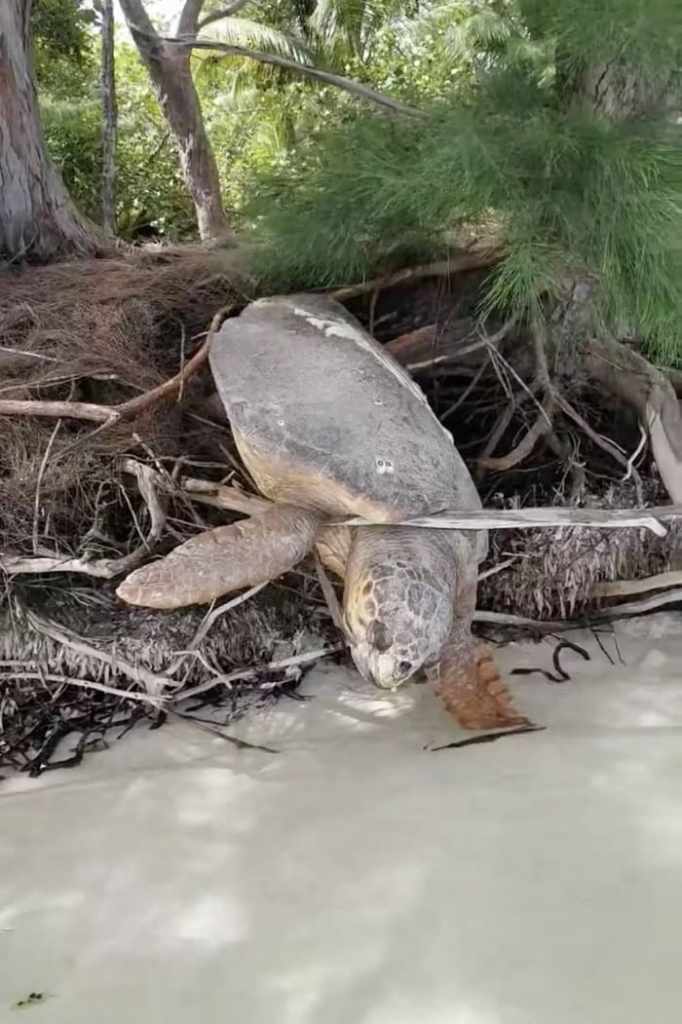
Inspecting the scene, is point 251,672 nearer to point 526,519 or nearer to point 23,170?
point 526,519

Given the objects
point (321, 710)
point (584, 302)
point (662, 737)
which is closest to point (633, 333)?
point (584, 302)

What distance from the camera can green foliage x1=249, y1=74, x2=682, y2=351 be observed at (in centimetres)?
161

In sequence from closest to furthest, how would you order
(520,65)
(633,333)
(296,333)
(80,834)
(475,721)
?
(80,834)
(475,721)
(520,65)
(296,333)
(633,333)

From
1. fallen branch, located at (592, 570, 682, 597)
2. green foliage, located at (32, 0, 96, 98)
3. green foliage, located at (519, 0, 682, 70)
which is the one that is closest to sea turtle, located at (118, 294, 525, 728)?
fallen branch, located at (592, 570, 682, 597)

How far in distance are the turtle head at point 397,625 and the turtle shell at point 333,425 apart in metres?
0.19

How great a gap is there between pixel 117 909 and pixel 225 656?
2.39 ft

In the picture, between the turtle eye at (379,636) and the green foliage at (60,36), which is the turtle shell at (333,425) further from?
the green foliage at (60,36)

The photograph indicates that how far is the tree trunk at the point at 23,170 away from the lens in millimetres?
2771

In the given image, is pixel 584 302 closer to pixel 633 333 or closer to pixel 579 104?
pixel 633 333

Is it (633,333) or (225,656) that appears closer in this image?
(225,656)

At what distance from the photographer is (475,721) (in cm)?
169

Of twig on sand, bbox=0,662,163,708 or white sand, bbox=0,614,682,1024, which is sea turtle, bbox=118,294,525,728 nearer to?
white sand, bbox=0,614,682,1024

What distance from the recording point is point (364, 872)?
52.4 inches

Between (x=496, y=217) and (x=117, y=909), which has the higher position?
(x=496, y=217)
